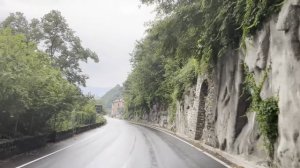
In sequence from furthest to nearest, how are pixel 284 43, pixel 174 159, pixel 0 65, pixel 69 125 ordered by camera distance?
pixel 69 125, pixel 174 159, pixel 0 65, pixel 284 43

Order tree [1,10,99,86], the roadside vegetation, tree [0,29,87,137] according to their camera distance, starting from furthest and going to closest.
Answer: tree [1,10,99,86], tree [0,29,87,137], the roadside vegetation

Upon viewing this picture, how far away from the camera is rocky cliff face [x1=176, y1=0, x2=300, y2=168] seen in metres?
12.5

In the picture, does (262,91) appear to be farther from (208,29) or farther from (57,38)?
(57,38)

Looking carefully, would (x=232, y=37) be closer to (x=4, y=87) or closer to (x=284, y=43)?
(x=284, y=43)

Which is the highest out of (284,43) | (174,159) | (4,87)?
(284,43)

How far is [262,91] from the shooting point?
15539 mm

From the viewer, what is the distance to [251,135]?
1731 cm

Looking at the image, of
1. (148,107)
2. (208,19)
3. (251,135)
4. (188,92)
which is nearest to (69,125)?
(188,92)

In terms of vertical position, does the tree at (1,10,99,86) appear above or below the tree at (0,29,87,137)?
above

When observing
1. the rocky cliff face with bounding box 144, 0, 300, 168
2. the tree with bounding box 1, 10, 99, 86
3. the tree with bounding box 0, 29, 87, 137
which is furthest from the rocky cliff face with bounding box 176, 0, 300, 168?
the tree with bounding box 1, 10, 99, 86

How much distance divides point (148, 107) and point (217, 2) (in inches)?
2175

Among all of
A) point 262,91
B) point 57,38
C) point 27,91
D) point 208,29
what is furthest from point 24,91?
point 57,38

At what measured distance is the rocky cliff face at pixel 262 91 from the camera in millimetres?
12500

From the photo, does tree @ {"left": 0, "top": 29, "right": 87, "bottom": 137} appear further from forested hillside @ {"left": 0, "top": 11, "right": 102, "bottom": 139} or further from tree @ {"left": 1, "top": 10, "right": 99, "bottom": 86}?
tree @ {"left": 1, "top": 10, "right": 99, "bottom": 86}
